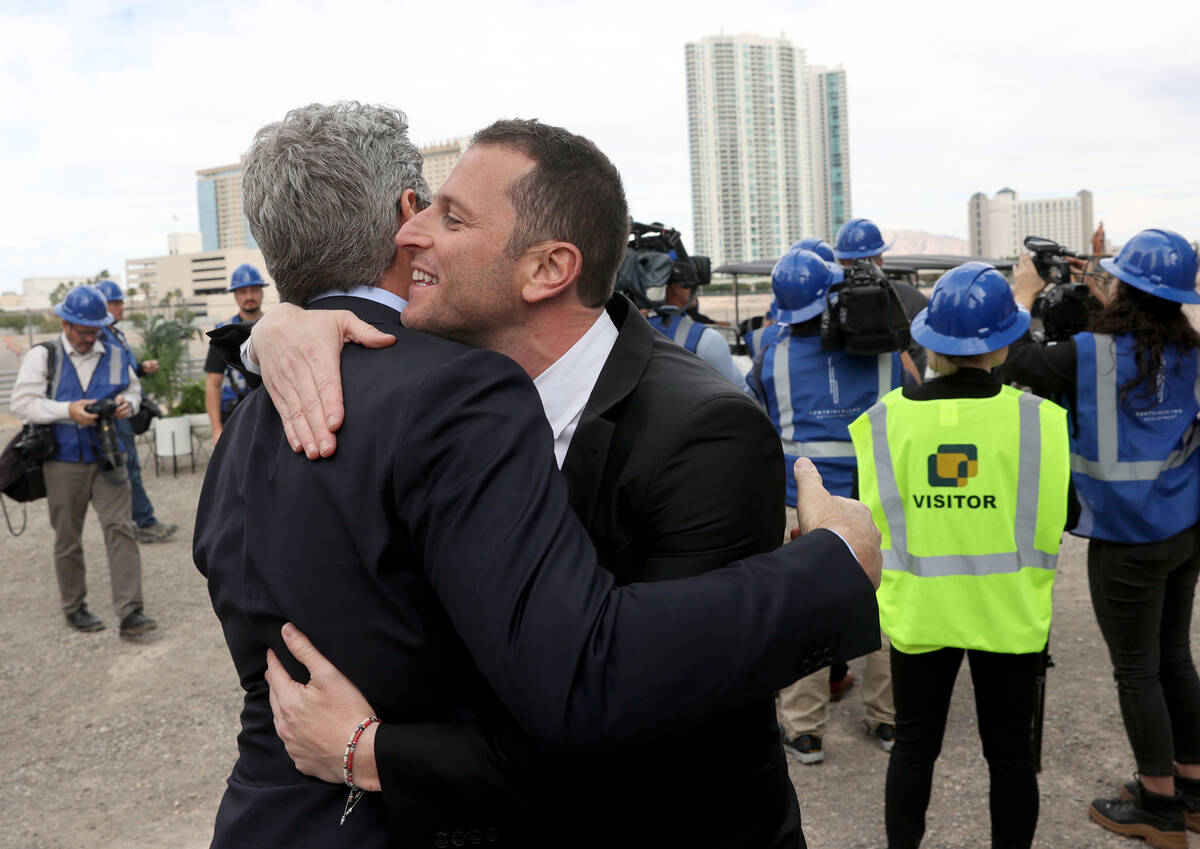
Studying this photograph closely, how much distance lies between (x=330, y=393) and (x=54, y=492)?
20.5 feet

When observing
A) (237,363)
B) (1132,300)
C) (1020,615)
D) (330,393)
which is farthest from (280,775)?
(1132,300)

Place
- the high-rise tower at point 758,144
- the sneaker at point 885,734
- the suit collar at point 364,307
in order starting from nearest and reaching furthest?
1. the suit collar at point 364,307
2. the sneaker at point 885,734
3. the high-rise tower at point 758,144

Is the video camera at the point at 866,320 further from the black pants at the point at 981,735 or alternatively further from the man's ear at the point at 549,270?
the man's ear at the point at 549,270

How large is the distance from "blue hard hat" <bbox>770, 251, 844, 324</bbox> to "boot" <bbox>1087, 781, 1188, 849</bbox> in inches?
92.9

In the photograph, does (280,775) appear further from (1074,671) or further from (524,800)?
(1074,671)

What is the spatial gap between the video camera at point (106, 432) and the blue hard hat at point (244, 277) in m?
1.97

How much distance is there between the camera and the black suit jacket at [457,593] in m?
1.17

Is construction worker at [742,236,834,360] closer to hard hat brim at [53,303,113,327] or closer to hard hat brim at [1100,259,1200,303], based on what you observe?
hard hat brim at [1100,259,1200,303]

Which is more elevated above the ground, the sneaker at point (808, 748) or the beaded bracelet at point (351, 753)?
the beaded bracelet at point (351, 753)

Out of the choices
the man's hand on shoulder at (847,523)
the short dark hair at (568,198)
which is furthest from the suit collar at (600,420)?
the man's hand on shoulder at (847,523)

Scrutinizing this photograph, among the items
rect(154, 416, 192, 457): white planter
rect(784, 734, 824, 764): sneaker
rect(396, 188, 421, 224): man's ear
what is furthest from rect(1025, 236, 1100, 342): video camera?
rect(154, 416, 192, 457): white planter

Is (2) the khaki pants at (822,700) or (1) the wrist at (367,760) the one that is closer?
(1) the wrist at (367,760)

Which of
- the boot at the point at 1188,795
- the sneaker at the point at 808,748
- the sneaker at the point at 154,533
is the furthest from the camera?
the sneaker at the point at 154,533

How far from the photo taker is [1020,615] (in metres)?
3.15
